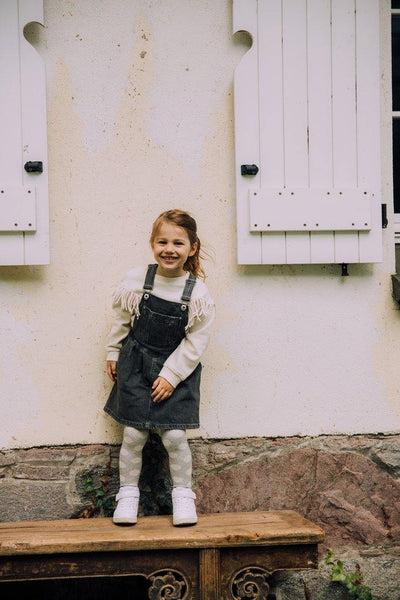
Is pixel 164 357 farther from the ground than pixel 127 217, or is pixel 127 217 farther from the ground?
pixel 127 217

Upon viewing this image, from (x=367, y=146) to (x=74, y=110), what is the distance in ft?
4.39

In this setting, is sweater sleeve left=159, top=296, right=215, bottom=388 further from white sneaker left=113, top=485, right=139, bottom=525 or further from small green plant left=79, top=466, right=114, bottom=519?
small green plant left=79, top=466, right=114, bottom=519

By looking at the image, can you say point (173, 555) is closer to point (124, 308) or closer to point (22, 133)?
point (124, 308)

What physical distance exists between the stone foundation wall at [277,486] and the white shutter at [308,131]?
896 millimetres

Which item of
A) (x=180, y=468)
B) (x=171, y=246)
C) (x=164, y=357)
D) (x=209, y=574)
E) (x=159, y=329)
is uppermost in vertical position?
(x=171, y=246)

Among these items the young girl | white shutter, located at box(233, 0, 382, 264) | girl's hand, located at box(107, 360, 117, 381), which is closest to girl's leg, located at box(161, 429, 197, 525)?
the young girl

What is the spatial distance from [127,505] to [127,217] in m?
1.26

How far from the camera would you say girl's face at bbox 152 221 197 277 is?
2756 mm

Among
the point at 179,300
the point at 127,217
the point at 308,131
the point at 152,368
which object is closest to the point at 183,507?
the point at 152,368

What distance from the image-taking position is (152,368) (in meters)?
2.84

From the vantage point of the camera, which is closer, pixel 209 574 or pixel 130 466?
pixel 209 574

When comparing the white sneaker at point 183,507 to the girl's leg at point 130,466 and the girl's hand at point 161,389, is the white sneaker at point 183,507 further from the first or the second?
the girl's hand at point 161,389

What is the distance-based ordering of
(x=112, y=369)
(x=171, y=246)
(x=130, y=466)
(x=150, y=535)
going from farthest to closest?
(x=112, y=369)
(x=130, y=466)
(x=171, y=246)
(x=150, y=535)

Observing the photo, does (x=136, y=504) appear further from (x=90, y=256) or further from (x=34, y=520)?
(x=90, y=256)
